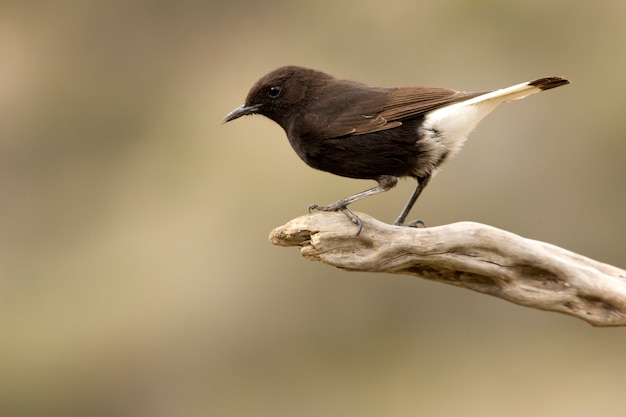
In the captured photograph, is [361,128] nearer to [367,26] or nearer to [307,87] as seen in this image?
[307,87]

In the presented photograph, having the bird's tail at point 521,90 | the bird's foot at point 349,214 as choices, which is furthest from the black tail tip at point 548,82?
the bird's foot at point 349,214

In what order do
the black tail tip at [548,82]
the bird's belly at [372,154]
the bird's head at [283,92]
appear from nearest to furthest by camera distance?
the black tail tip at [548,82]
the bird's belly at [372,154]
the bird's head at [283,92]

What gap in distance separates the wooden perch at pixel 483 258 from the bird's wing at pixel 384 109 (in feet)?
1.96

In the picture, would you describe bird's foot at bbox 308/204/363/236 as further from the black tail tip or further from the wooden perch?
the black tail tip

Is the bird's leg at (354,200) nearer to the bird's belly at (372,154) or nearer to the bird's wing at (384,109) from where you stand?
the bird's belly at (372,154)

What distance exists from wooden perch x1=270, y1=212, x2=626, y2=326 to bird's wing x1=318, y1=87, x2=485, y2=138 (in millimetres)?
596

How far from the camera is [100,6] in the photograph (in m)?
13.4

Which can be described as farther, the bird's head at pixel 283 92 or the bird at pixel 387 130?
the bird's head at pixel 283 92

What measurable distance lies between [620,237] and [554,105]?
5.56 feet

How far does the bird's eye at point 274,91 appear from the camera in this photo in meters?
6.49

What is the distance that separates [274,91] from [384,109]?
2.66 feet

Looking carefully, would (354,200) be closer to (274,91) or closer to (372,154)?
(372,154)

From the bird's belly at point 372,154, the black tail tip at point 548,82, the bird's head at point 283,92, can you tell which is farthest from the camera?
the bird's head at point 283,92

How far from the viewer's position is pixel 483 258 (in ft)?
18.9
